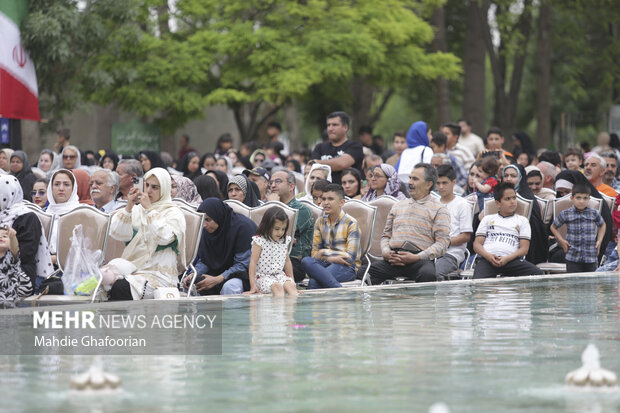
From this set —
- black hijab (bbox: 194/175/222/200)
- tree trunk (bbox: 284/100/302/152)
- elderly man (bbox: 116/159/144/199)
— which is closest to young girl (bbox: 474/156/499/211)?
black hijab (bbox: 194/175/222/200)

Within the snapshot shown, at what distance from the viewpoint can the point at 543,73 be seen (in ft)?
107

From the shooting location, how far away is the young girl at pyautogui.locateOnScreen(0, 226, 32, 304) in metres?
8.78

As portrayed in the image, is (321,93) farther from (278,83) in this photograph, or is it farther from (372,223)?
(372,223)

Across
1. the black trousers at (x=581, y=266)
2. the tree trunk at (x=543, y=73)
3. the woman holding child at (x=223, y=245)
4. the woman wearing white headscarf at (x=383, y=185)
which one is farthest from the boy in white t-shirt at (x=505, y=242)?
the tree trunk at (x=543, y=73)

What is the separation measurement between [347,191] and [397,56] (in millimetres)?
15337

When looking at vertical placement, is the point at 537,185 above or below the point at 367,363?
above

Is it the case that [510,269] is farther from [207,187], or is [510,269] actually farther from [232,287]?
[207,187]

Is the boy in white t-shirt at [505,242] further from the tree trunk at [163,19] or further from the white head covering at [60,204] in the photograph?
the tree trunk at [163,19]

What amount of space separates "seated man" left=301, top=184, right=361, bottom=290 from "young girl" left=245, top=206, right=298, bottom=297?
91 cm

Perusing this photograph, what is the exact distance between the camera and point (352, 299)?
352 inches

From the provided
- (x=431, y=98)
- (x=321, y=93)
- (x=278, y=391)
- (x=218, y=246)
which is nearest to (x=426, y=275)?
(x=218, y=246)

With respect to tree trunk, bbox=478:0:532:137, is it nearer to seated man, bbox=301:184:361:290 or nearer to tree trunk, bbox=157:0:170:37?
tree trunk, bbox=157:0:170:37

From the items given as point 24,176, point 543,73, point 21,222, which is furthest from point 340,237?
point 543,73

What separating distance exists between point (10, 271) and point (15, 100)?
11.6 m
